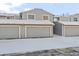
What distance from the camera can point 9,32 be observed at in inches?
365

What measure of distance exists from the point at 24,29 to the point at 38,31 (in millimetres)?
841

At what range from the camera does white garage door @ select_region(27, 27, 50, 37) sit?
9750 millimetres

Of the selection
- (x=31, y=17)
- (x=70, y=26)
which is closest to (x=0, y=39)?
(x=31, y=17)

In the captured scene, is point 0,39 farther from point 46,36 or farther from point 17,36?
point 46,36

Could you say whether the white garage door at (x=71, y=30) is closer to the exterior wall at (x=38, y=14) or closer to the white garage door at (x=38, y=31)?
the white garage door at (x=38, y=31)

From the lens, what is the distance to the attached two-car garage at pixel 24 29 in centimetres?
919

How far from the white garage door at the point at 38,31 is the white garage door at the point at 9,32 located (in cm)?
75

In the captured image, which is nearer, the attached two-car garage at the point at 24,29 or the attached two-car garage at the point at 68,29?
the attached two-car garage at the point at 24,29

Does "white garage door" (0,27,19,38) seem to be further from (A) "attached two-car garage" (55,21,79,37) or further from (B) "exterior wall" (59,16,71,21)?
(B) "exterior wall" (59,16,71,21)

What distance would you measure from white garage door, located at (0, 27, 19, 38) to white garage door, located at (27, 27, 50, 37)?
0.75 m

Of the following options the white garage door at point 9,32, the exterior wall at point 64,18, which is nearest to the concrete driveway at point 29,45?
the white garage door at point 9,32

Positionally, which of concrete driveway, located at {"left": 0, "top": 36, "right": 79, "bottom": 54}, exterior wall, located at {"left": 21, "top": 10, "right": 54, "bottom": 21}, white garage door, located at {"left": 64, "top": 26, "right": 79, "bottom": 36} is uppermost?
exterior wall, located at {"left": 21, "top": 10, "right": 54, "bottom": 21}

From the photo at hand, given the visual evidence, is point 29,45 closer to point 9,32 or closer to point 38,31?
point 9,32

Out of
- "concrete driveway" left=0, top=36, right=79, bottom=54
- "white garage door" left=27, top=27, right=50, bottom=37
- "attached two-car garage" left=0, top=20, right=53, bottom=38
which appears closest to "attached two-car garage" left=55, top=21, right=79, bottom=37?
"attached two-car garage" left=0, top=20, right=53, bottom=38
